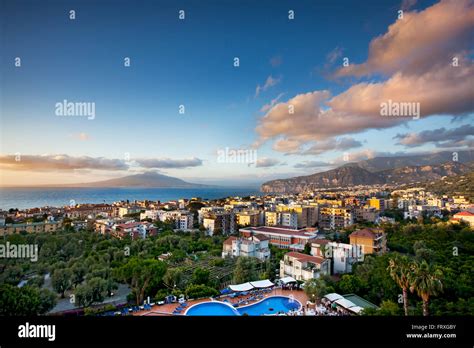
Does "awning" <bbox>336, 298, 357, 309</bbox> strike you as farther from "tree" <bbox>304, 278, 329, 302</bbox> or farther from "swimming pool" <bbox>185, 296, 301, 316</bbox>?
"swimming pool" <bbox>185, 296, 301, 316</bbox>

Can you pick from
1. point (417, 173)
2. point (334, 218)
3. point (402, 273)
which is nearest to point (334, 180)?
point (334, 218)

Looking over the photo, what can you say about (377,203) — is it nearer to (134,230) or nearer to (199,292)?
(134,230)

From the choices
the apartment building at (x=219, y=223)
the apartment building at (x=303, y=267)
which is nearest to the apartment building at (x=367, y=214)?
the apartment building at (x=219, y=223)

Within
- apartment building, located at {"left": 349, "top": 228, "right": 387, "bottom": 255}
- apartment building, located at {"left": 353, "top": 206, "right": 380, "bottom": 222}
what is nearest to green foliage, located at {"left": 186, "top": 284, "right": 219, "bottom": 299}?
apartment building, located at {"left": 349, "top": 228, "right": 387, "bottom": 255}

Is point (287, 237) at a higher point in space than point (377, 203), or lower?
lower

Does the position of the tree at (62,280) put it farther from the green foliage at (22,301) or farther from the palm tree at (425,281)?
the palm tree at (425,281)

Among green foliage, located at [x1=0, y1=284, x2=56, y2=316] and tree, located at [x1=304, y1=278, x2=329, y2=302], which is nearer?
green foliage, located at [x1=0, y1=284, x2=56, y2=316]

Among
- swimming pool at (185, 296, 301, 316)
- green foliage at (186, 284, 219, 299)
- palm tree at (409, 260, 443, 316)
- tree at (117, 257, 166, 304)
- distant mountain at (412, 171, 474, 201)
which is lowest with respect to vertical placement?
swimming pool at (185, 296, 301, 316)
